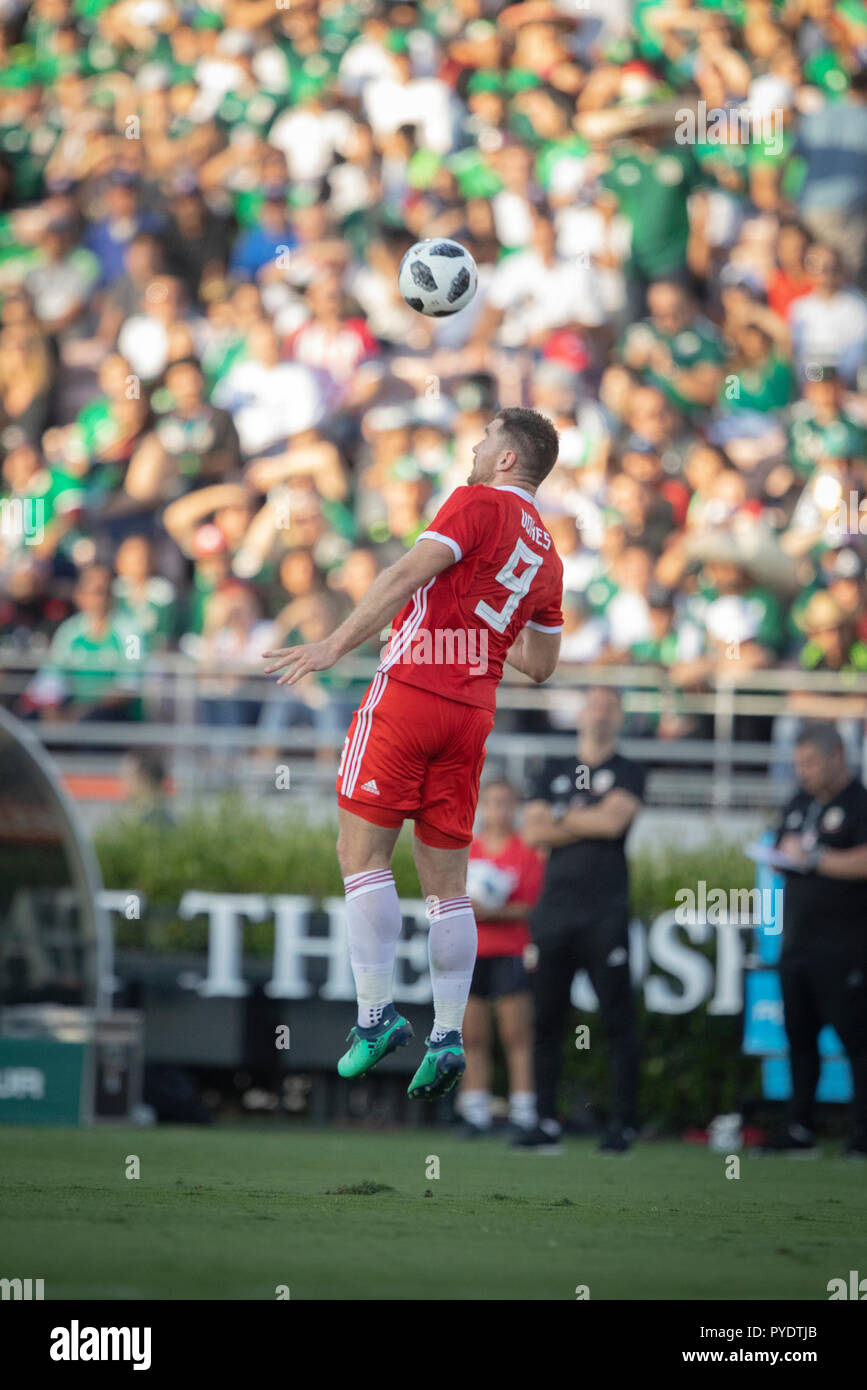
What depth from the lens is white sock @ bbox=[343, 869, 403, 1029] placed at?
6.67 metres

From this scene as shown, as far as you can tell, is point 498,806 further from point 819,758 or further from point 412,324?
point 412,324

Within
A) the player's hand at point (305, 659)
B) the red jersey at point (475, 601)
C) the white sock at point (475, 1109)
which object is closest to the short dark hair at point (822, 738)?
the white sock at point (475, 1109)

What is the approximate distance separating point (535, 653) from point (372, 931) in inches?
48.2

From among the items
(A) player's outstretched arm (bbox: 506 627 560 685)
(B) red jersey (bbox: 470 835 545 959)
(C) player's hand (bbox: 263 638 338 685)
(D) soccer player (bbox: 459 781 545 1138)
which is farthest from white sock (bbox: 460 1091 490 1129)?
(C) player's hand (bbox: 263 638 338 685)

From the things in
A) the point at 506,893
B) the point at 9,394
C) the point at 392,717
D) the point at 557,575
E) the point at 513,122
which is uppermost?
the point at 513,122

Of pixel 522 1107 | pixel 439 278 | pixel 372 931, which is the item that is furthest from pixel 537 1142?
pixel 439 278

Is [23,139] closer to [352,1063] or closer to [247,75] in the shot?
[247,75]

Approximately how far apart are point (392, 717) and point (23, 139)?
1275 centimetres

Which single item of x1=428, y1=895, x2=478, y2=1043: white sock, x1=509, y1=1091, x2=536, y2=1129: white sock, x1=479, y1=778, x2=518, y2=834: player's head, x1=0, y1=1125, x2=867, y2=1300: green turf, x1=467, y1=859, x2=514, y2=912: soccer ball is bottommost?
x1=509, y1=1091, x2=536, y2=1129: white sock

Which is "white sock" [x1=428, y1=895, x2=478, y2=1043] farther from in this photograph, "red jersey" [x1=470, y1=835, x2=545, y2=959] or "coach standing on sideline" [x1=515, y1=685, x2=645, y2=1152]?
"red jersey" [x1=470, y1=835, x2=545, y2=959]

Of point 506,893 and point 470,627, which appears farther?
point 506,893

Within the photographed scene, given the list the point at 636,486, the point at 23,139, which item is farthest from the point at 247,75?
the point at 636,486

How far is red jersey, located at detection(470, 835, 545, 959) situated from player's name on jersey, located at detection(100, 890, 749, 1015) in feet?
1.55

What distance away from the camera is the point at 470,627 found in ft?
21.8
